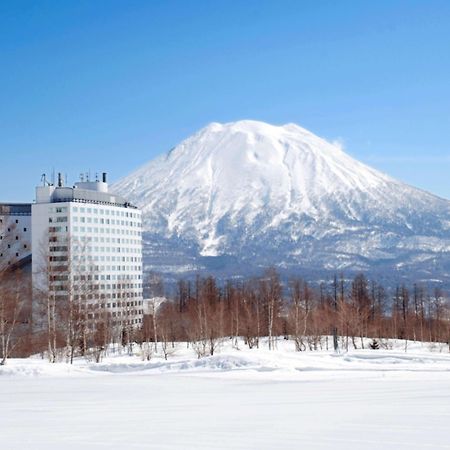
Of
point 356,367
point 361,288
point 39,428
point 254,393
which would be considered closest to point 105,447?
point 39,428

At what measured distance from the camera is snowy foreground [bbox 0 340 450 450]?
13.1 meters

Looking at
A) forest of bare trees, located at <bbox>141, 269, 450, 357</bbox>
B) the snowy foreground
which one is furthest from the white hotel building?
the snowy foreground

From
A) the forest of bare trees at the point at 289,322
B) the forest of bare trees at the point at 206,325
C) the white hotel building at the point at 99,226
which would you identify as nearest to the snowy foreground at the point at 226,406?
the forest of bare trees at the point at 206,325

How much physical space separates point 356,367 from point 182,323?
149 feet

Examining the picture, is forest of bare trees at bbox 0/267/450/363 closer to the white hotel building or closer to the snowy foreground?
the snowy foreground

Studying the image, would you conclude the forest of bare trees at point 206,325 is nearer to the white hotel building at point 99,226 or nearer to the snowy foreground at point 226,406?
the snowy foreground at point 226,406

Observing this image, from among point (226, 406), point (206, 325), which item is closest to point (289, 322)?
point (206, 325)

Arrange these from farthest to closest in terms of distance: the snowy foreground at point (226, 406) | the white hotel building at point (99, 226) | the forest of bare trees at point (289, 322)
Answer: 1. the white hotel building at point (99, 226)
2. the forest of bare trees at point (289, 322)
3. the snowy foreground at point (226, 406)

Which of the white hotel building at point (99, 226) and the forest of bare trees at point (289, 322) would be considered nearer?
the forest of bare trees at point (289, 322)

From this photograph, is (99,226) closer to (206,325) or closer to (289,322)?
(289,322)


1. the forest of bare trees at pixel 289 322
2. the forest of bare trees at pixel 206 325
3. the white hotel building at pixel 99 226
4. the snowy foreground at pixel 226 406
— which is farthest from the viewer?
the white hotel building at pixel 99 226

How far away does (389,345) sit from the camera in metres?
59.5

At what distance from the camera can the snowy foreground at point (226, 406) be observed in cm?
1312

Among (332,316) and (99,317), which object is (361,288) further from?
(99,317)
